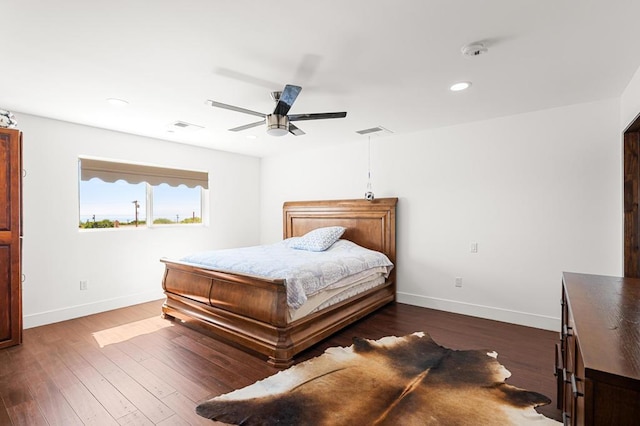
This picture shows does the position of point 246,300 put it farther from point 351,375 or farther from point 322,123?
point 322,123

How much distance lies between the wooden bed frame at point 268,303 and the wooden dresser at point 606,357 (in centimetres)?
190

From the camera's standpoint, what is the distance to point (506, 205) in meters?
3.66

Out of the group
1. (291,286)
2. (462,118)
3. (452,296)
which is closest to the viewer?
(291,286)

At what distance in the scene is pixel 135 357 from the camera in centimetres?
275

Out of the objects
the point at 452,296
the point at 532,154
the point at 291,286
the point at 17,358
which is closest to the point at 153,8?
the point at 291,286

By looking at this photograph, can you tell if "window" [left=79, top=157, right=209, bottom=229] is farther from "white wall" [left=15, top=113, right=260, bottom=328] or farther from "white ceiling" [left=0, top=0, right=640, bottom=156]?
"white ceiling" [left=0, top=0, right=640, bottom=156]

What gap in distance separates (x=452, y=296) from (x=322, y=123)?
2.75 metres

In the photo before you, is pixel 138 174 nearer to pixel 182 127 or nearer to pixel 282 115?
pixel 182 127

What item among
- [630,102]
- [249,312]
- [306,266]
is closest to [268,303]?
[249,312]

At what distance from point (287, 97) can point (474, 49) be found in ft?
4.51

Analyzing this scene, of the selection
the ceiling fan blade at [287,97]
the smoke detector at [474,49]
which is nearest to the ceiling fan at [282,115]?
the ceiling fan blade at [287,97]

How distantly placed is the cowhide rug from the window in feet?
10.9

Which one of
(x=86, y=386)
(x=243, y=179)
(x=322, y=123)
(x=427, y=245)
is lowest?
(x=86, y=386)

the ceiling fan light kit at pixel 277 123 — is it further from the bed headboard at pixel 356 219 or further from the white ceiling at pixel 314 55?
the bed headboard at pixel 356 219
